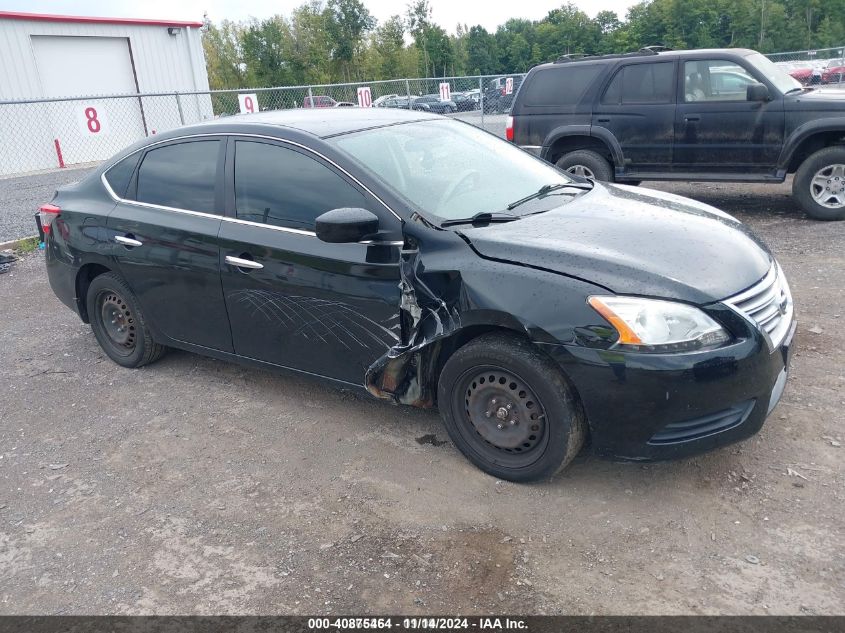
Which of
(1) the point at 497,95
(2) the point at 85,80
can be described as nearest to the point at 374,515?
(1) the point at 497,95

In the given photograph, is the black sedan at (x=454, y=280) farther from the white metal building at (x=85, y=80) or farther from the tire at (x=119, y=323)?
the white metal building at (x=85, y=80)

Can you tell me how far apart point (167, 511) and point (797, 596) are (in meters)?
2.75

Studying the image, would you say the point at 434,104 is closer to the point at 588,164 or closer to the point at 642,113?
the point at 588,164

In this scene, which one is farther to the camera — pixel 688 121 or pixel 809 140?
pixel 688 121

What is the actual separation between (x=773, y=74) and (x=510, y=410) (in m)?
6.91

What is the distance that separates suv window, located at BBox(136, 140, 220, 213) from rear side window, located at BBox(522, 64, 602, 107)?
6.00 meters

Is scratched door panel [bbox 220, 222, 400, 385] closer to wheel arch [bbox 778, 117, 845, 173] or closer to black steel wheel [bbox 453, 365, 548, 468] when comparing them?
black steel wheel [bbox 453, 365, 548, 468]

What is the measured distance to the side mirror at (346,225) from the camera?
11.0 ft

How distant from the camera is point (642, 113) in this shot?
340 inches

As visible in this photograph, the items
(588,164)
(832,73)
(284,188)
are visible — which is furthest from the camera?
(832,73)

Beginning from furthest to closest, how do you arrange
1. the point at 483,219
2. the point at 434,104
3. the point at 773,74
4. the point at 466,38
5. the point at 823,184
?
the point at 466,38
the point at 434,104
the point at 773,74
the point at 823,184
the point at 483,219

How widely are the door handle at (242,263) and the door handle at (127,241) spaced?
2.82 feet

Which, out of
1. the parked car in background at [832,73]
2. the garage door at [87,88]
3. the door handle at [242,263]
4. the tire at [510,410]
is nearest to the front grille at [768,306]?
the tire at [510,410]

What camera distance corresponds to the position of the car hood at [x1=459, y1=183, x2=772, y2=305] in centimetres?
303
